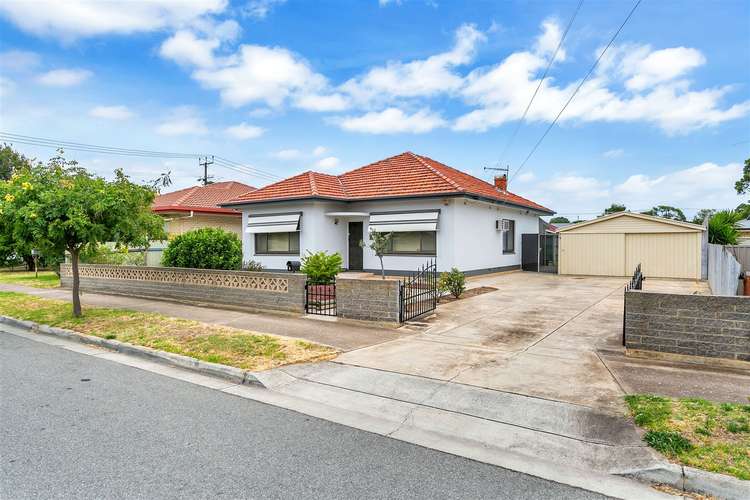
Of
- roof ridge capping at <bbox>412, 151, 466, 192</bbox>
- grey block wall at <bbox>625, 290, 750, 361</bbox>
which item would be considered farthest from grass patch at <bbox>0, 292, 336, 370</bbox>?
roof ridge capping at <bbox>412, 151, 466, 192</bbox>

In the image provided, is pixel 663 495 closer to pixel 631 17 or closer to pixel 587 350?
pixel 587 350

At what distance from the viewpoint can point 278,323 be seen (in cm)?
998

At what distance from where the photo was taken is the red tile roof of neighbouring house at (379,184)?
1812 cm

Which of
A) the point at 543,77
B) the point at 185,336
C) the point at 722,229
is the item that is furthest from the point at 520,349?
the point at 722,229

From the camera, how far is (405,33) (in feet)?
50.3

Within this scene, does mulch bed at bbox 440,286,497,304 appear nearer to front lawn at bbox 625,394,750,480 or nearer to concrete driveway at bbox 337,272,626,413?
concrete driveway at bbox 337,272,626,413

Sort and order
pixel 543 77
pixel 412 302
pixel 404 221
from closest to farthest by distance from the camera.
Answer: pixel 412 302 → pixel 543 77 → pixel 404 221

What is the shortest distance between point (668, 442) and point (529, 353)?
3.32 meters

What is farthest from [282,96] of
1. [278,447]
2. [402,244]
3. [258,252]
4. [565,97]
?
[278,447]

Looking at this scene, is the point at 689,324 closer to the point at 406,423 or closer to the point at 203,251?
the point at 406,423

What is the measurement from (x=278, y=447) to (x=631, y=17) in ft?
45.0

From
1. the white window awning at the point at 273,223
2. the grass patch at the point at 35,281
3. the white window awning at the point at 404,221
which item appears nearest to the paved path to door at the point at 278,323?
the grass patch at the point at 35,281

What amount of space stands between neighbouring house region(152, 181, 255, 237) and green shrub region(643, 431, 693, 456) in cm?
2104

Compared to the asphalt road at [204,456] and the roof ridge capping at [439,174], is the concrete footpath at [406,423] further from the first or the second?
the roof ridge capping at [439,174]
